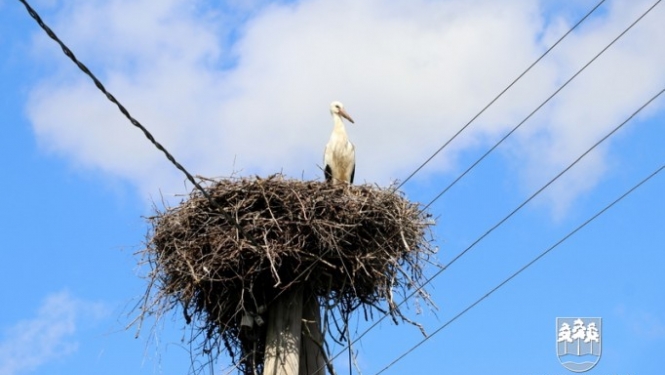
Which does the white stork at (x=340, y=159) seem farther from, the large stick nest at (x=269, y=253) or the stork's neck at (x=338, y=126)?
the large stick nest at (x=269, y=253)

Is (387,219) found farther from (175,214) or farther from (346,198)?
(175,214)

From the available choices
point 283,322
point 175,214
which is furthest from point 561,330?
point 175,214

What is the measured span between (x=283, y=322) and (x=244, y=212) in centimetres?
86

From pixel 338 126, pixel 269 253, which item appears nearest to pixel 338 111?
pixel 338 126

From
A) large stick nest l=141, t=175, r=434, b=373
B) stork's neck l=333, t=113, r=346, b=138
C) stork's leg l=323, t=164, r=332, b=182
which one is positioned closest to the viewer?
large stick nest l=141, t=175, r=434, b=373

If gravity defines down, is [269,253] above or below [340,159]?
below

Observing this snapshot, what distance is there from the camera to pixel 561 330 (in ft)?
30.7

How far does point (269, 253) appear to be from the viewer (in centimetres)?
802

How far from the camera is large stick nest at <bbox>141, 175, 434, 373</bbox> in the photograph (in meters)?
8.20

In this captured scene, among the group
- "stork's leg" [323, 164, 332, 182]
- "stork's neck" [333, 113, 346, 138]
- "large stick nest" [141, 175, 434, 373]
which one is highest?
"stork's neck" [333, 113, 346, 138]

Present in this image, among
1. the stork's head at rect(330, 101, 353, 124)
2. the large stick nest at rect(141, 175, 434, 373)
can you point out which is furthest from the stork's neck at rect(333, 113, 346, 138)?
the large stick nest at rect(141, 175, 434, 373)

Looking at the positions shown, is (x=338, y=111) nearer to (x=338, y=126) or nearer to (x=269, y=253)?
(x=338, y=126)

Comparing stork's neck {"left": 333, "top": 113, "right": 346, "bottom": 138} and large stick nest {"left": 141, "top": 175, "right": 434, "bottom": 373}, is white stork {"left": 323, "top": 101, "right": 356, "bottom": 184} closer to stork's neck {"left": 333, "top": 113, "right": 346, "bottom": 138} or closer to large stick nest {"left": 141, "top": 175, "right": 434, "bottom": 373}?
stork's neck {"left": 333, "top": 113, "right": 346, "bottom": 138}

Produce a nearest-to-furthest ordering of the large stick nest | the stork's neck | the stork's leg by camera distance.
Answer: the large stick nest → the stork's leg → the stork's neck
